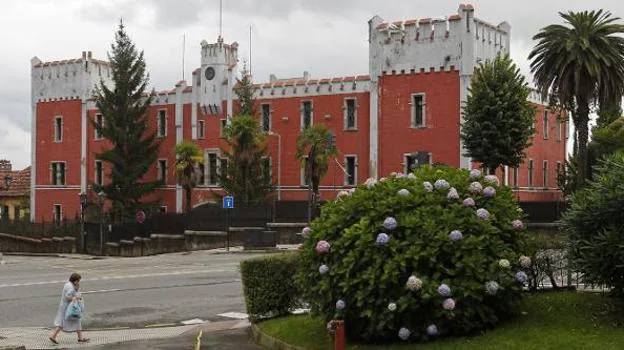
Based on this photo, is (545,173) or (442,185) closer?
(442,185)

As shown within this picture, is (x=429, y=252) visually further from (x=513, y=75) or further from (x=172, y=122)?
(x=172, y=122)

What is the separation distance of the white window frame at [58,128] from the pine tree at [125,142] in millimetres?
5478

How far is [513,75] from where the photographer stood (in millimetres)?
38438

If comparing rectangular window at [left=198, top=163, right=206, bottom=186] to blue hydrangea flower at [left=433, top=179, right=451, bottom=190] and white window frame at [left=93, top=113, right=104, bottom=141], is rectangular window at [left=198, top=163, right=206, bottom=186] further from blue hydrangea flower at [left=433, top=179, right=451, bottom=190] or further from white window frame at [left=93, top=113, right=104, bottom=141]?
blue hydrangea flower at [left=433, top=179, right=451, bottom=190]

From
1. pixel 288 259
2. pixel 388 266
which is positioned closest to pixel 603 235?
pixel 388 266

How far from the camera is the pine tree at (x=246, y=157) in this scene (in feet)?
164

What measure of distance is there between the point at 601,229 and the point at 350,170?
4045cm

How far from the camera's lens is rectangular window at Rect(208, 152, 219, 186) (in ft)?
191

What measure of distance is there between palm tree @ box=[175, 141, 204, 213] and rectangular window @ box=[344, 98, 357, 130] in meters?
10.4

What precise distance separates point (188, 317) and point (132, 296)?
4.26 meters

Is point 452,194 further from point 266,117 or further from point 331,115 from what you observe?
point 266,117

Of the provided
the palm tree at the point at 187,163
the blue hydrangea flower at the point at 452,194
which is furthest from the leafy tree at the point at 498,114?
the blue hydrangea flower at the point at 452,194

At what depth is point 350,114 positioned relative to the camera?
2020 inches

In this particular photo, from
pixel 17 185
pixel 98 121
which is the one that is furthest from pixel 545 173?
pixel 17 185
